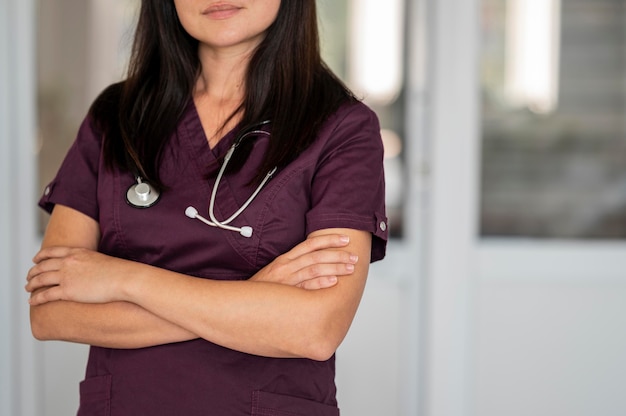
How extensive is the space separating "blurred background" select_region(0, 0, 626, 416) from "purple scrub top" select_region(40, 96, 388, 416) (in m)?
1.30

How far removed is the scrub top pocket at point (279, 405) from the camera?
1184 mm

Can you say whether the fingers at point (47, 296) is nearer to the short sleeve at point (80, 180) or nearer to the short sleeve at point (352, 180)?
the short sleeve at point (80, 180)

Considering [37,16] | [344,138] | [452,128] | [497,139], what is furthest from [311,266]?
[37,16]

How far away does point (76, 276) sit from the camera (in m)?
1.22

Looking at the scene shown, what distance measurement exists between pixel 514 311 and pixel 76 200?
1597 millimetres

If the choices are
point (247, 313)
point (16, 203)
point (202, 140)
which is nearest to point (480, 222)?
point (16, 203)

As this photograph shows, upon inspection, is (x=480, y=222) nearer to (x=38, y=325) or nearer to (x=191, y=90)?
(x=191, y=90)

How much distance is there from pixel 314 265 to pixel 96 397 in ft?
1.24

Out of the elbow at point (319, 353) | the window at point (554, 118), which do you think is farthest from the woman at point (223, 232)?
the window at point (554, 118)

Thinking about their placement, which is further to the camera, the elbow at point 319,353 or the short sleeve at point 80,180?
the short sleeve at point 80,180

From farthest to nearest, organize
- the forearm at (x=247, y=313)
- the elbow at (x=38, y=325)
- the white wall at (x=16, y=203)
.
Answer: the white wall at (x=16, y=203)
the elbow at (x=38, y=325)
the forearm at (x=247, y=313)

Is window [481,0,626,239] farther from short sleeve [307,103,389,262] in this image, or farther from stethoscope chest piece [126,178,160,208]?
stethoscope chest piece [126,178,160,208]

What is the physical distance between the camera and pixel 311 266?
1.17 metres

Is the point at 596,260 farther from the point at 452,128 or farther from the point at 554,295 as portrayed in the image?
the point at 452,128
